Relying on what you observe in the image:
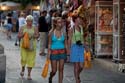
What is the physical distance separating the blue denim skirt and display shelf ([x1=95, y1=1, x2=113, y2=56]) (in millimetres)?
6816

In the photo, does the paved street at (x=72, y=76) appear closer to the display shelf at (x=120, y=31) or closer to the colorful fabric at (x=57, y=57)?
the display shelf at (x=120, y=31)

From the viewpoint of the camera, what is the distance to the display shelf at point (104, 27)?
702 inches

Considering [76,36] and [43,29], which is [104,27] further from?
[76,36]

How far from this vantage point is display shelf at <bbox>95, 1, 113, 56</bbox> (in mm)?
17828

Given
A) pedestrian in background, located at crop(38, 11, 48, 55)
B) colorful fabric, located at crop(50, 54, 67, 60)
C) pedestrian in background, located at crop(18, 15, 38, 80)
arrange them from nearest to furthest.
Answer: colorful fabric, located at crop(50, 54, 67, 60) → pedestrian in background, located at crop(18, 15, 38, 80) → pedestrian in background, located at crop(38, 11, 48, 55)

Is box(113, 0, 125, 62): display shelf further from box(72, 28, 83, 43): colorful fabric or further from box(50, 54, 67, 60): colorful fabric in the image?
box(50, 54, 67, 60): colorful fabric

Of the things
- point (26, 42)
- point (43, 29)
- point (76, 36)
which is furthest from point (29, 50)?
point (43, 29)

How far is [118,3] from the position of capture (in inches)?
614

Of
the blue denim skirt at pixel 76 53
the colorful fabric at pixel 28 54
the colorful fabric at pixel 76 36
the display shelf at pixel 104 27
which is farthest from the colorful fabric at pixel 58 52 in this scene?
the display shelf at pixel 104 27

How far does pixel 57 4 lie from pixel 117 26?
12.3m

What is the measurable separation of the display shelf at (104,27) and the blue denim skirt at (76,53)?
6.82 metres

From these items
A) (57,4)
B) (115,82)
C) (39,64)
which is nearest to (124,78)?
(115,82)


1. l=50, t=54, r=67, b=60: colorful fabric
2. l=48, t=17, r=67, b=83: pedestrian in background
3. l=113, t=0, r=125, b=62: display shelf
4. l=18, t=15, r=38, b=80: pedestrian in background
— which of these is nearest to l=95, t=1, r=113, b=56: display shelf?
l=113, t=0, r=125, b=62: display shelf

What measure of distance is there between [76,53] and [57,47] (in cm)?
58
